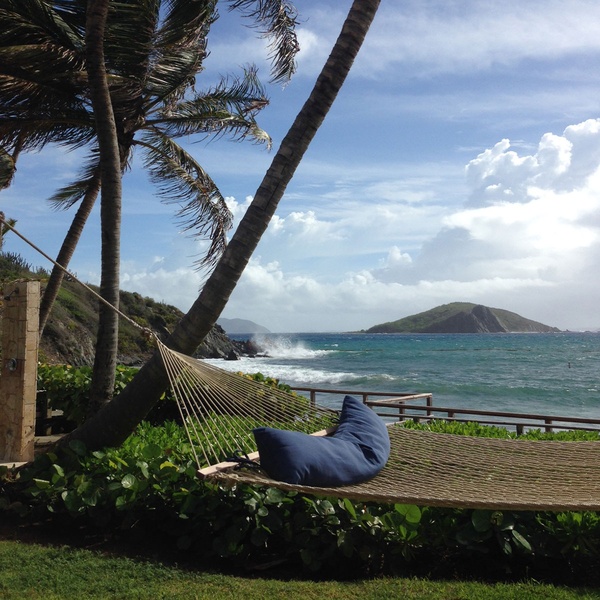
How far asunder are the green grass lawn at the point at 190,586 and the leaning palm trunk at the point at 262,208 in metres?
1.02

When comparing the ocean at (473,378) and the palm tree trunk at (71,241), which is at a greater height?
the palm tree trunk at (71,241)

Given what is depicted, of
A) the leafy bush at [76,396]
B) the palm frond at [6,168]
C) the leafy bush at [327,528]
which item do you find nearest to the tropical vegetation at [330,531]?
the leafy bush at [327,528]

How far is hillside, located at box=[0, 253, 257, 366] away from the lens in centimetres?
1619

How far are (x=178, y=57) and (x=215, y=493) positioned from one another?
162 inches

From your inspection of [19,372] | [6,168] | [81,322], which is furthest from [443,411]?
[81,322]

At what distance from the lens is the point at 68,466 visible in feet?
11.9

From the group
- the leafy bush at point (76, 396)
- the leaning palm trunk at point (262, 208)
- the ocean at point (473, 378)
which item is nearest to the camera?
the leaning palm trunk at point (262, 208)

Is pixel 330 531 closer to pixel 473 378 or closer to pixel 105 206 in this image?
pixel 105 206

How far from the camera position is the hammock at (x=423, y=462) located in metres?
2.47

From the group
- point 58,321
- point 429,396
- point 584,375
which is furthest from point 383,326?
point 429,396

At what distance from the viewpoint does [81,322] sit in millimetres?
18344

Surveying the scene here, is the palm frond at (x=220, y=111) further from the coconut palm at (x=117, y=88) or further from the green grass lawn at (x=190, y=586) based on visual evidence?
the green grass lawn at (x=190, y=586)

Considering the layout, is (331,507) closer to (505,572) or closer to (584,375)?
(505,572)

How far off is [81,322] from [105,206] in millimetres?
14577
